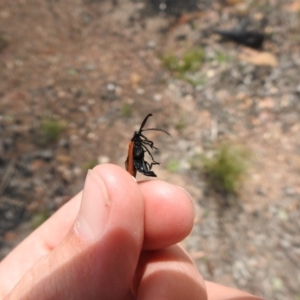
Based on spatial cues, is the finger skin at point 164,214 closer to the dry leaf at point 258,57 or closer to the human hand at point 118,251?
the human hand at point 118,251

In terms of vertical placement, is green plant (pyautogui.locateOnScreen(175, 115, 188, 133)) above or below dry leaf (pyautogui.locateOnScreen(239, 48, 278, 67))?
below

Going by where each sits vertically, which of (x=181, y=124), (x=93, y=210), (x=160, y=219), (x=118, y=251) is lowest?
(x=181, y=124)

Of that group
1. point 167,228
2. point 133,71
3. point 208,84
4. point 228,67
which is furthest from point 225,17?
point 167,228

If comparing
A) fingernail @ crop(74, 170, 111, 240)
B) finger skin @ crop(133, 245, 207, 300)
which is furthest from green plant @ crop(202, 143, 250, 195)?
fingernail @ crop(74, 170, 111, 240)

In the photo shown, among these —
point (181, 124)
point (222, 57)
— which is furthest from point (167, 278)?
point (222, 57)

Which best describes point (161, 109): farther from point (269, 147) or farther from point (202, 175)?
point (269, 147)

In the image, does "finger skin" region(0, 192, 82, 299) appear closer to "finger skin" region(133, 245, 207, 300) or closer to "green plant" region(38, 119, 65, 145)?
"finger skin" region(133, 245, 207, 300)

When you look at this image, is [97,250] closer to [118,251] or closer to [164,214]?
[118,251]
